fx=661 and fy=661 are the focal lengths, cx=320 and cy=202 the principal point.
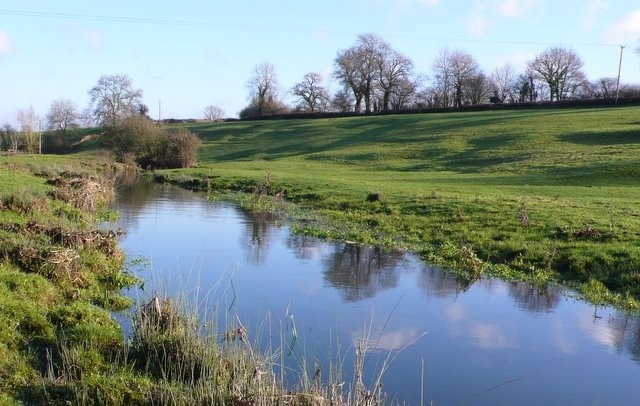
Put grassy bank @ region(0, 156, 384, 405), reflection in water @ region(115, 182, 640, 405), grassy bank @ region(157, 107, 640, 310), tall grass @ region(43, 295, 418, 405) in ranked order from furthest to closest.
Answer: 1. grassy bank @ region(157, 107, 640, 310)
2. reflection in water @ region(115, 182, 640, 405)
3. grassy bank @ region(0, 156, 384, 405)
4. tall grass @ region(43, 295, 418, 405)

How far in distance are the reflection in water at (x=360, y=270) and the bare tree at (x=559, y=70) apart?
97026 mm

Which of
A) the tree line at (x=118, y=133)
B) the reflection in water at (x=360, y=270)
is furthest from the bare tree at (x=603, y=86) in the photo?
the reflection in water at (x=360, y=270)

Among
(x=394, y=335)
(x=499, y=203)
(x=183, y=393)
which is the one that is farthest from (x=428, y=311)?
(x=499, y=203)

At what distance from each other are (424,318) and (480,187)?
2266 centimetres

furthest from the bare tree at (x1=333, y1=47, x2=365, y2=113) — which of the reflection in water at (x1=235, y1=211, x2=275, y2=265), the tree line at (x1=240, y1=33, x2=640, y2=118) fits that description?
the reflection in water at (x1=235, y1=211, x2=275, y2=265)

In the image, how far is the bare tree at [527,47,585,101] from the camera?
108 meters

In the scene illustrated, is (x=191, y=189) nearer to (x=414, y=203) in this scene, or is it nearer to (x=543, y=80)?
(x=414, y=203)

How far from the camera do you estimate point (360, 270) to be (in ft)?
55.7

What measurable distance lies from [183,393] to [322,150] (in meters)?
62.9

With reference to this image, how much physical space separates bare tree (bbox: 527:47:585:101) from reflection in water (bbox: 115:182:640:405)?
9766 centimetres

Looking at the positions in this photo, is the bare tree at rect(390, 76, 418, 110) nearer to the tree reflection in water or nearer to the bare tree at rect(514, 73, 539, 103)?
the bare tree at rect(514, 73, 539, 103)

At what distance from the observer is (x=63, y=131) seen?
103562 millimetres

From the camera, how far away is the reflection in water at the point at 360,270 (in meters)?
15.0

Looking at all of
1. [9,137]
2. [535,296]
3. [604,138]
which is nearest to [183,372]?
[535,296]
